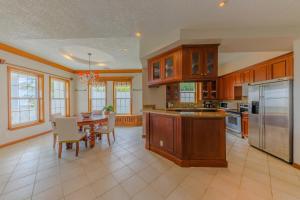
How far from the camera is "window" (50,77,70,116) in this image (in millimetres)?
5590

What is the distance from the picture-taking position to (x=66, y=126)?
3.03 meters

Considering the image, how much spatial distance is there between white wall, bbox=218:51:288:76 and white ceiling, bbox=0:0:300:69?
918mm

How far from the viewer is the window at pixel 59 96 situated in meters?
5.59

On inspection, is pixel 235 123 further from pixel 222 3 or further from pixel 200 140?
pixel 222 3

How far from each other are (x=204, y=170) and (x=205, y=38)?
2.34 metres

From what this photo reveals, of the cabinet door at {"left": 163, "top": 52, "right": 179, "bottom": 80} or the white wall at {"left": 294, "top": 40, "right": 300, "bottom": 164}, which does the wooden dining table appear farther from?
the white wall at {"left": 294, "top": 40, "right": 300, "bottom": 164}

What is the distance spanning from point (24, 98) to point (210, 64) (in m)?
5.43

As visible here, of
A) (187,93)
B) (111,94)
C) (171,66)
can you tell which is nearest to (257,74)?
(187,93)

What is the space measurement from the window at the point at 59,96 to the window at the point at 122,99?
2144 mm

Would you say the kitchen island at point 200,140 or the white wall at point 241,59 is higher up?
the white wall at point 241,59

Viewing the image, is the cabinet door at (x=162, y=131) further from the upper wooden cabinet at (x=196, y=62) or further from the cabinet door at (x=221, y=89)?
the cabinet door at (x=221, y=89)

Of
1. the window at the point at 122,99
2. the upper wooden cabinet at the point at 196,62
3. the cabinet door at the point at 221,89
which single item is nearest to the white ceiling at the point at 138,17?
the upper wooden cabinet at the point at 196,62

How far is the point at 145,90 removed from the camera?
4.16 m

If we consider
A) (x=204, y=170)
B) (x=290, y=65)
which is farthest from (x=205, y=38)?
(x=204, y=170)
